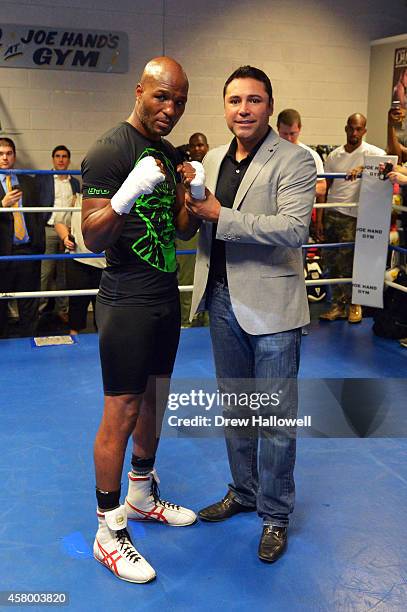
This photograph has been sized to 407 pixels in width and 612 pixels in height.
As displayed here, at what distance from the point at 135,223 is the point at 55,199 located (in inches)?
128

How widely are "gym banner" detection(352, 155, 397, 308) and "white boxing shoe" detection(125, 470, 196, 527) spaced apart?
2.37 metres

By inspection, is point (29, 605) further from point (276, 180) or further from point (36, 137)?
point (36, 137)

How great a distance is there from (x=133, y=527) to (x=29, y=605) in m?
0.49

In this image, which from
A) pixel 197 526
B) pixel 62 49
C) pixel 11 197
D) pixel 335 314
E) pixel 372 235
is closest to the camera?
pixel 197 526

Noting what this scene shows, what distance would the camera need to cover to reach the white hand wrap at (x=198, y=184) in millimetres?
1893

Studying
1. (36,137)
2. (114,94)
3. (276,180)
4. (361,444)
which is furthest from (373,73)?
(276,180)

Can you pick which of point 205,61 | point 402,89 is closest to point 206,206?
point 205,61

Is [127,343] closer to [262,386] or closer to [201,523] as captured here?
[262,386]

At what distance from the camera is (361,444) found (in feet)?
9.52

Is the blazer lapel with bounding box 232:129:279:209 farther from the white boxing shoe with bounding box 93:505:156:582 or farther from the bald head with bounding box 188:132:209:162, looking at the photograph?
the bald head with bounding box 188:132:209:162

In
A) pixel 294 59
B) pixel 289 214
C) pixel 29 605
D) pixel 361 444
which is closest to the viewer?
pixel 29 605

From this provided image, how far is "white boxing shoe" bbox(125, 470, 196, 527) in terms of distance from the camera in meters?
2.27

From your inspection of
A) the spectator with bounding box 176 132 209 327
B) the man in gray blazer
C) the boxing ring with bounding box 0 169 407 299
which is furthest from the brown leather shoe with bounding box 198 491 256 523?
the spectator with bounding box 176 132 209 327

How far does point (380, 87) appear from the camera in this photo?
6219mm
